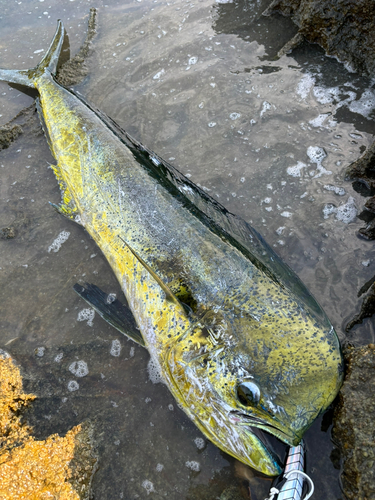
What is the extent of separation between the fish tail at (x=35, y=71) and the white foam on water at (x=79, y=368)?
3.80m

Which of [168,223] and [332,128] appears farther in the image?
[332,128]

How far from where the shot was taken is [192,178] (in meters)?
3.66

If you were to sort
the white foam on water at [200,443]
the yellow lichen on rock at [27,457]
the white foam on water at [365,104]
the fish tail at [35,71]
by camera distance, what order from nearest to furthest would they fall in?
the yellow lichen on rock at [27,457] < the white foam on water at [200,443] < the white foam on water at [365,104] < the fish tail at [35,71]

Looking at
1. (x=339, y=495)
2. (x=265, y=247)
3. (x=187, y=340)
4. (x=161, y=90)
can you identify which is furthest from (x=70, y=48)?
(x=339, y=495)

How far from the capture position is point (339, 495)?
1923 millimetres

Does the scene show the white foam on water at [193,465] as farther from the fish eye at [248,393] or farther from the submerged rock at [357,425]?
the submerged rock at [357,425]

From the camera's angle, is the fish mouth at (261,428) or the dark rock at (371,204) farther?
the dark rock at (371,204)

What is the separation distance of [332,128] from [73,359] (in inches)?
140

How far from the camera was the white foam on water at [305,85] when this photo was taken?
13.5 feet

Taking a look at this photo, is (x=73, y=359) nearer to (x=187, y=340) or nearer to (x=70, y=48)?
(x=187, y=340)

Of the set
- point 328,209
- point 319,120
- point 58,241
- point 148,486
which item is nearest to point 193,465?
point 148,486

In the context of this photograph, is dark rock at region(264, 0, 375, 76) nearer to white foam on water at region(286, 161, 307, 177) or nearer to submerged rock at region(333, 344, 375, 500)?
white foam on water at region(286, 161, 307, 177)

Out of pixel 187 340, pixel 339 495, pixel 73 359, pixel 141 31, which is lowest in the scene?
pixel 339 495

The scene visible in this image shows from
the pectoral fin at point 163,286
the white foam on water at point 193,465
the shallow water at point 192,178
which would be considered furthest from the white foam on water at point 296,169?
the white foam on water at point 193,465
